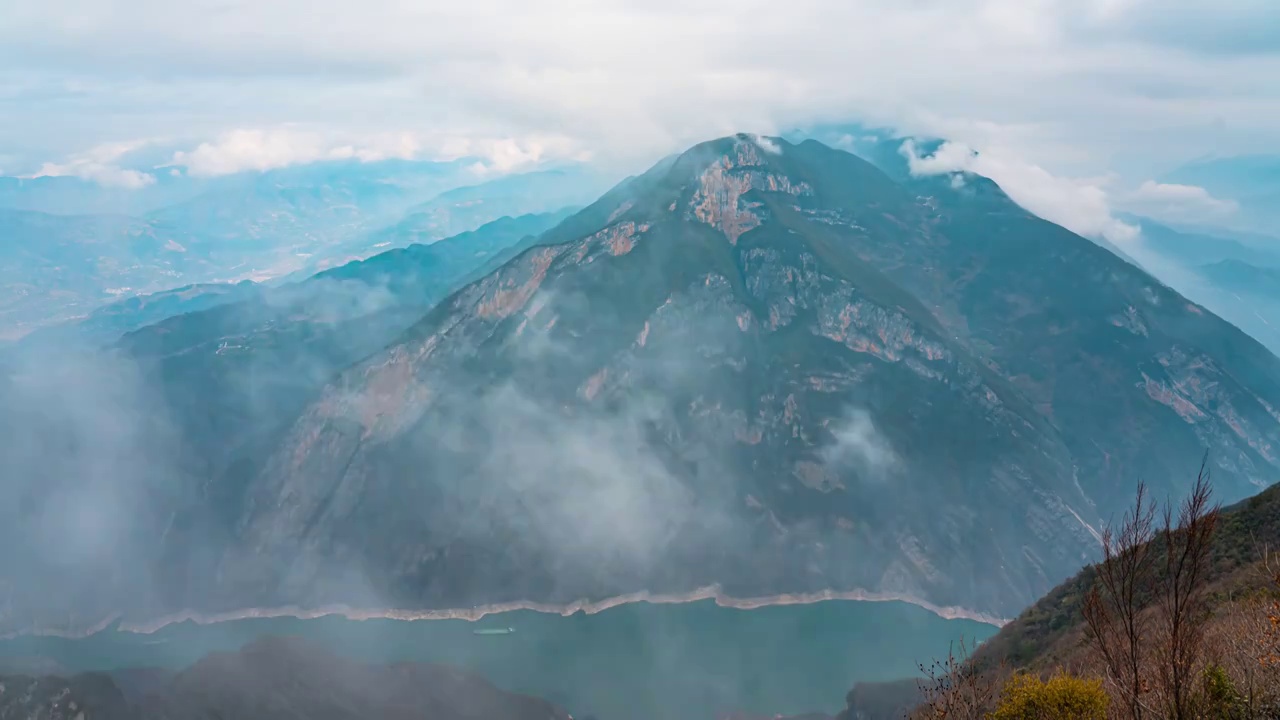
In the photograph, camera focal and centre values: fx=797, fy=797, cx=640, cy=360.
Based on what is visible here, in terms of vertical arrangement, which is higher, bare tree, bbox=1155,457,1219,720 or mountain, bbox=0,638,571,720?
bare tree, bbox=1155,457,1219,720

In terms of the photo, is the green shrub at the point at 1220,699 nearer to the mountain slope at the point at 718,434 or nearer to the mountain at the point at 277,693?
the mountain at the point at 277,693

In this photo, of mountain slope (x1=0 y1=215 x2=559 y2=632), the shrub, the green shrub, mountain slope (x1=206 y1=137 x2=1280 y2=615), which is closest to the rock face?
mountain slope (x1=206 y1=137 x2=1280 y2=615)

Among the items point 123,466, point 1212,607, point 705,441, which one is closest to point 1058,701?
point 1212,607

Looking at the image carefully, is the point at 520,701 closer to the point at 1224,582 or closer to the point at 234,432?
the point at 1224,582

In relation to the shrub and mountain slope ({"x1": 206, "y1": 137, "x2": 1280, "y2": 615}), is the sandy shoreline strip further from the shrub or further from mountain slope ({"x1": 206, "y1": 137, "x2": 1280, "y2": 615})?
the shrub

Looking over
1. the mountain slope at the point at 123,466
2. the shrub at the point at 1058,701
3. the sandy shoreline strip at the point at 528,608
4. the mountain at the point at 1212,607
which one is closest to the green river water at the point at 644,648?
the sandy shoreline strip at the point at 528,608

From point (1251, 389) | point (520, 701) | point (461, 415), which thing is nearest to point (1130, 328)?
point (1251, 389)

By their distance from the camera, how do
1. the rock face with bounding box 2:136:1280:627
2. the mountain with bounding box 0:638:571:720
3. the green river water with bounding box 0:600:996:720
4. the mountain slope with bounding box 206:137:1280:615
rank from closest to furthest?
1. the mountain with bounding box 0:638:571:720
2. the green river water with bounding box 0:600:996:720
3. the rock face with bounding box 2:136:1280:627
4. the mountain slope with bounding box 206:137:1280:615

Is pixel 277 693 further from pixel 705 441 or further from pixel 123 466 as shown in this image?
pixel 123 466
